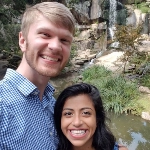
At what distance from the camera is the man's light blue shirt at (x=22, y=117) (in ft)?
3.65

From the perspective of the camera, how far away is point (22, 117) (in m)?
1.18

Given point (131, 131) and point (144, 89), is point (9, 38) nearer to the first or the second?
point (144, 89)

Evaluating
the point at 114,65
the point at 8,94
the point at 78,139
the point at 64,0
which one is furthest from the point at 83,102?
the point at 64,0

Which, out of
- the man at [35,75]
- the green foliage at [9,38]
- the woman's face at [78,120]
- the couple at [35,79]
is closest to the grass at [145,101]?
the green foliage at [9,38]

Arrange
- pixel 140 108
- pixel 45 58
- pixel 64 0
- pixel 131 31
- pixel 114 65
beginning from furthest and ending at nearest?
pixel 64 0 → pixel 114 65 → pixel 131 31 → pixel 140 108 → pixel 45 58

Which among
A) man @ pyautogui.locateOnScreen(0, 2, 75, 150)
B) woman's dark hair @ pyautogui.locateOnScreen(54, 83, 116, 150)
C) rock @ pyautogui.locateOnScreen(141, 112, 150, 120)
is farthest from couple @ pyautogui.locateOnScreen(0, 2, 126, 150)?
rock @ pyautogui.locateOnScreen(141, 112, 150, 120)

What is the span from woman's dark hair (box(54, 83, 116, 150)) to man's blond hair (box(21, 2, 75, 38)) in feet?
1.59

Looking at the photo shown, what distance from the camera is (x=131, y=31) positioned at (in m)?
8.82

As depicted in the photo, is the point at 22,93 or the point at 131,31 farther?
the point at 131,31

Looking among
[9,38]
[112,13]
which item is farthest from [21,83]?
[112,13]

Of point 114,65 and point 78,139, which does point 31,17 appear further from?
point 114,65

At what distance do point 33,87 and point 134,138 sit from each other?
512 centimetres

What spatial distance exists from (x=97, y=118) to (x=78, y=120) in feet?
0.80

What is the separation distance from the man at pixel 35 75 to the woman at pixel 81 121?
0.57ft
